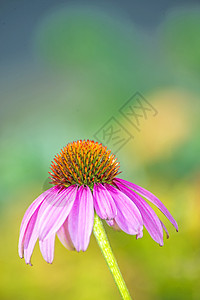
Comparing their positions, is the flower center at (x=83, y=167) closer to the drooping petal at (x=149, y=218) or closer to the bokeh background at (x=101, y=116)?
the drooping petal at (x=149, y=218)

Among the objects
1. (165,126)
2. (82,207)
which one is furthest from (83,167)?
(165,126)

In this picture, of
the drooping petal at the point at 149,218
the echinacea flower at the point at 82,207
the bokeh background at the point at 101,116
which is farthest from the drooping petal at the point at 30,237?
the bokeh background at the point at 101,116

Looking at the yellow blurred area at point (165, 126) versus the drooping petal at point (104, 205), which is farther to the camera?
the yellow blurred area at point (165, 126)

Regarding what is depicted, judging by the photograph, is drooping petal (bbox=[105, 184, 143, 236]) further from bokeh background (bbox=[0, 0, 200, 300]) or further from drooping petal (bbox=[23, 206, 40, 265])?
bokeh background (bbox=[0, 0, 200, 300])

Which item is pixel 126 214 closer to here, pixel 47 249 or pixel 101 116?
pixel 47 249

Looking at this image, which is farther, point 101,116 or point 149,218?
point 101,116

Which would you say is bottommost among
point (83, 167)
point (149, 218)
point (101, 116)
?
point (149, 218)
